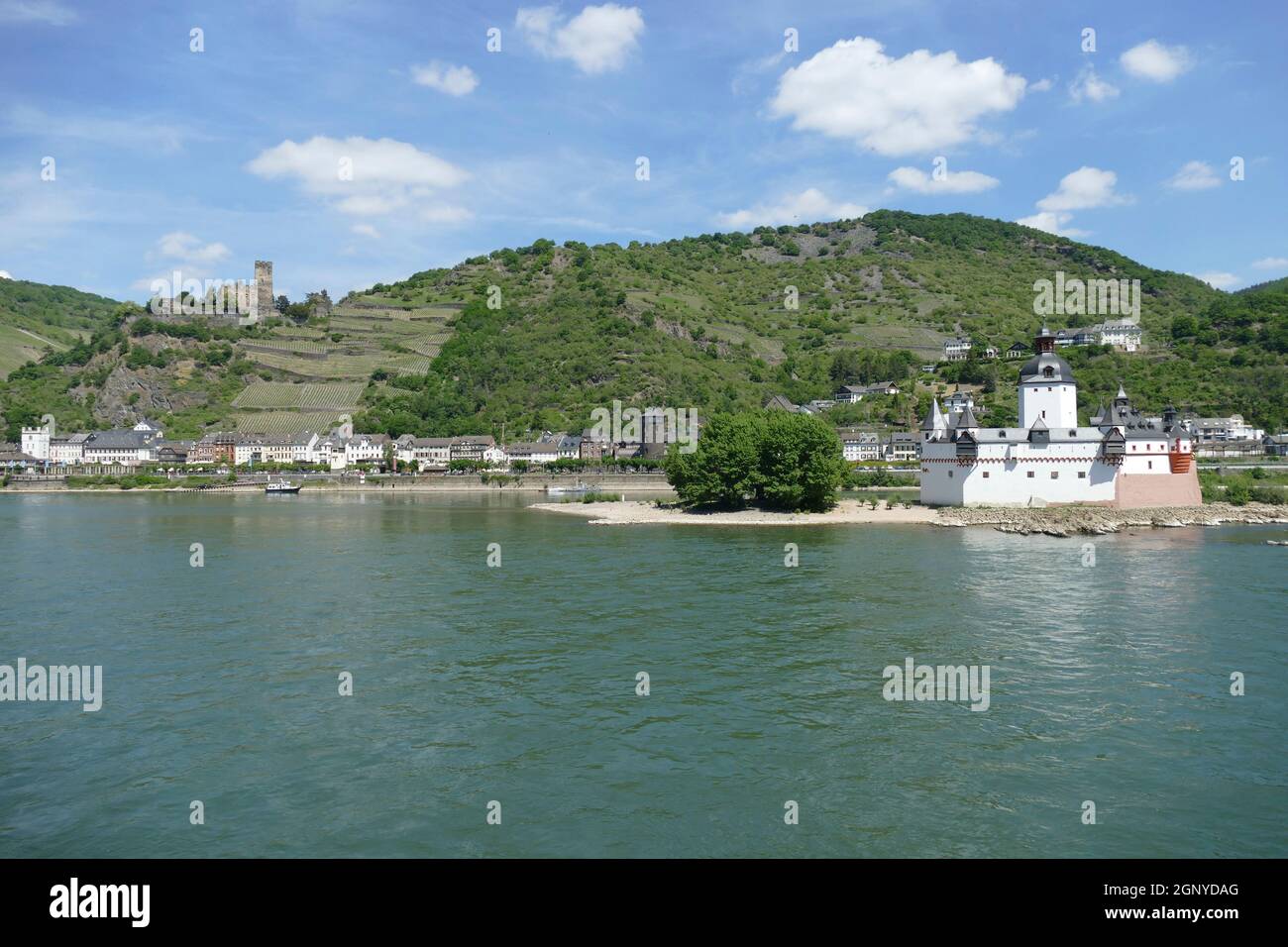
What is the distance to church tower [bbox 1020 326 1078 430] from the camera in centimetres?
5450

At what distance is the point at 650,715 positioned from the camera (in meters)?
15.5

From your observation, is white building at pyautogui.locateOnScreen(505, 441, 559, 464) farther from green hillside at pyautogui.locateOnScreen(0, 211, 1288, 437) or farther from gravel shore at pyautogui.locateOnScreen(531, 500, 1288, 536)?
gravel shore at pyautogui.locateOnScreen(531, 500, 1288, 536)

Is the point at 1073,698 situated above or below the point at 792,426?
below

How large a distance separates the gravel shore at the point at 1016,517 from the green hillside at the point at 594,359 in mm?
42365

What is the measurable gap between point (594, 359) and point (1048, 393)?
294ft

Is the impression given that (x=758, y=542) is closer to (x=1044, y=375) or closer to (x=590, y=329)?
(x=1044, y=375)

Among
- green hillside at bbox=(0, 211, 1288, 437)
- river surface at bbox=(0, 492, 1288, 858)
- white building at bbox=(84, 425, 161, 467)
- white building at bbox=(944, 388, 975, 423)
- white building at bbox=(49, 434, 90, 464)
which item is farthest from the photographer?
white building at bbox=(49, 434, 90, 464)

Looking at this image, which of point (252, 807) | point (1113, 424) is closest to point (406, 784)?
point (252, 807)

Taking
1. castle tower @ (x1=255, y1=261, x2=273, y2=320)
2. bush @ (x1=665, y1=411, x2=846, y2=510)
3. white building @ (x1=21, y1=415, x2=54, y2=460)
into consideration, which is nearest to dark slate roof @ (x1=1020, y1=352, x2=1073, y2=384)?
bush @ (x1=665, y1=411, x2=846, y2=510)

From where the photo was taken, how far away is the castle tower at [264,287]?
186 m

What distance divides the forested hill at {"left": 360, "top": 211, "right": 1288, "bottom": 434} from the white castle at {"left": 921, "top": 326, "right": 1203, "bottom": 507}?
39786mm

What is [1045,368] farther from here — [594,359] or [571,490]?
[594,359]

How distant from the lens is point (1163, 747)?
13.9 m
